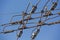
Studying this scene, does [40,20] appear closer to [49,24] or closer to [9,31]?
[49,24]

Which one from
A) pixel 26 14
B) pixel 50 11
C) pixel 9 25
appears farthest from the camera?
pixel 9 25

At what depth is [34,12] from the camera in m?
9.09

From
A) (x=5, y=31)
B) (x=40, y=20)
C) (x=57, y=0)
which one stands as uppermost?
(x=57, y=0)

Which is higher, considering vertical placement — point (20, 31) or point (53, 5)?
point (53, 5)

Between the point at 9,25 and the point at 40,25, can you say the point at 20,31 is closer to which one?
the point at 9,25

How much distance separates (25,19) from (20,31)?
2.08 feet

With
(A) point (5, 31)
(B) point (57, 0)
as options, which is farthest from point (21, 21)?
(B) point (57, 0)

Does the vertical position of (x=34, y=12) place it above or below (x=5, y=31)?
above

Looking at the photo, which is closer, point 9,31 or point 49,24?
point 49,24

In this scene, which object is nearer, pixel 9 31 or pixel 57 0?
pixel 57 0

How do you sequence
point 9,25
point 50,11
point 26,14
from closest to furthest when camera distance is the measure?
point 50,11 → point 26,14 → point 9,25

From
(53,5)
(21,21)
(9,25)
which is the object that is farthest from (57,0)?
(9,25)

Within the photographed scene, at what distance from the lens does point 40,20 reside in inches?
352

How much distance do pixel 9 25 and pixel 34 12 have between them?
1.42 meters
